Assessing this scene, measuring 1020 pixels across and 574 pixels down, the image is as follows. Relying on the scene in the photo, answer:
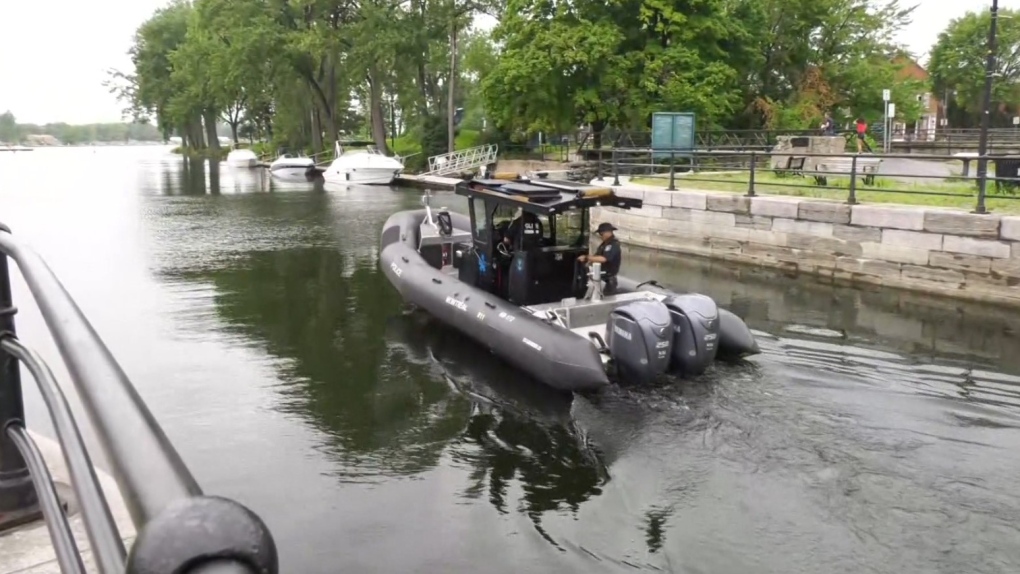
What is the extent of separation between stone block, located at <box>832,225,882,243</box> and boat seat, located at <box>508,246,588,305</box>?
603cm

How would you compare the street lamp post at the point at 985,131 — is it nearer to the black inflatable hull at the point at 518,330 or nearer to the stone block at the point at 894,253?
the stone block at the point at 894,253

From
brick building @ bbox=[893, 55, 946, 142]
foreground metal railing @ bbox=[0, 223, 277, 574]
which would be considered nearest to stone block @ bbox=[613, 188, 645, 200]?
foreground metal railing @ bbox=[0, 223, 277, 574]

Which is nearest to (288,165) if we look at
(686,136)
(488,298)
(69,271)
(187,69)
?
(187,69)

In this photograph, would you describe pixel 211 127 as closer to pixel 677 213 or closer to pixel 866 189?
pixel 677 213

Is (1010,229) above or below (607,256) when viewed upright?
above

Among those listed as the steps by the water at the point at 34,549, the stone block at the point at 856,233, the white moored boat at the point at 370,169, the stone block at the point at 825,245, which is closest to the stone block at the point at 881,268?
the stone block at the point at 825,245

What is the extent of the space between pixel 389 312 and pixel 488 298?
303cm

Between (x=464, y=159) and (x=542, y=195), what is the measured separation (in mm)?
29743

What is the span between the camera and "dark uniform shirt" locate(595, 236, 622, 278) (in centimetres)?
952

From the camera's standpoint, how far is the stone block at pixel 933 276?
12258 millimetres

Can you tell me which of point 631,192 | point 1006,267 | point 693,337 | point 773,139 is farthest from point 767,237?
point 773,139

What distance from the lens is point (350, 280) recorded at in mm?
14797

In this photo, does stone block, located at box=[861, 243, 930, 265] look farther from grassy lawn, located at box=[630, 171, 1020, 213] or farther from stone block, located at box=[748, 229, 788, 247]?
stone block, located at box=[748, 229, 788, 247]

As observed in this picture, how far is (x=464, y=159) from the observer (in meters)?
38.7
